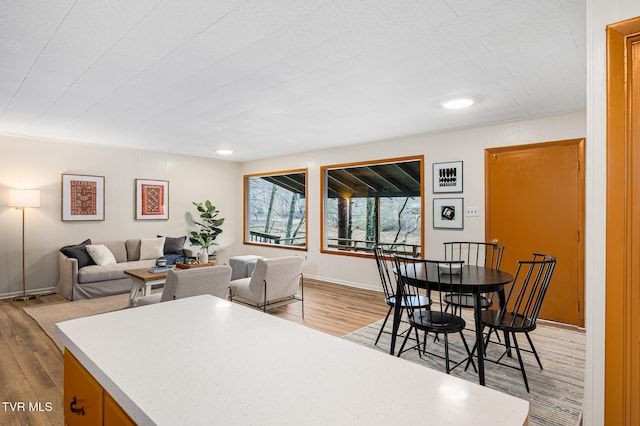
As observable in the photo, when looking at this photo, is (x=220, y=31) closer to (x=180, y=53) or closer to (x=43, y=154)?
(x=180, y=53)

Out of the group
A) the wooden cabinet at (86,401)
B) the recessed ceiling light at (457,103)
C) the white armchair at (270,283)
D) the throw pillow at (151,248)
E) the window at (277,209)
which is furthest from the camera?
the window at (277,209)

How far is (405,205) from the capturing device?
5570 millimetres

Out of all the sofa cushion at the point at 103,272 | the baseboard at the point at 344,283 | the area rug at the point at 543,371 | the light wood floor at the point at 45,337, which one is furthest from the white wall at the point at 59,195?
the area rug at the point at 543,371

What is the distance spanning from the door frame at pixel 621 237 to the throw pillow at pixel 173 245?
6.22 metres

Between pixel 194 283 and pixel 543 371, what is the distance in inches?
121

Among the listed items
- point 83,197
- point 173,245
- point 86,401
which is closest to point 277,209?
point 173,245

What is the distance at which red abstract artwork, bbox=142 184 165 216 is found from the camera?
6.59 meters

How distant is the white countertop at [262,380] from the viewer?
0.74 meters

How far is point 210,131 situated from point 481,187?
377 centimetres

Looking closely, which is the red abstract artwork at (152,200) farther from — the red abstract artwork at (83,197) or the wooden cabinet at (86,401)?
the wooden cabinet at (86,401)

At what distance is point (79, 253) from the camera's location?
525 centimetres

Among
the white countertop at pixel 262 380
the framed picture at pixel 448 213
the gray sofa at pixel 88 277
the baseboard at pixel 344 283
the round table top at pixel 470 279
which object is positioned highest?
the framed picture at pixel 448 213

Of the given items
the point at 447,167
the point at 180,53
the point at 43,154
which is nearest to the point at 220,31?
the point at 180,53

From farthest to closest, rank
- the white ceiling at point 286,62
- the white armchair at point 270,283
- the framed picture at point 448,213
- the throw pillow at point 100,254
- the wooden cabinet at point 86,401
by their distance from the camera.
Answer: the throw pillow at point 100,254 < the framed picture at point 448,213 < the white armchair at point 270,283 < the white ceiling at point 286,62 < the wooden cabinet at point 86,401
